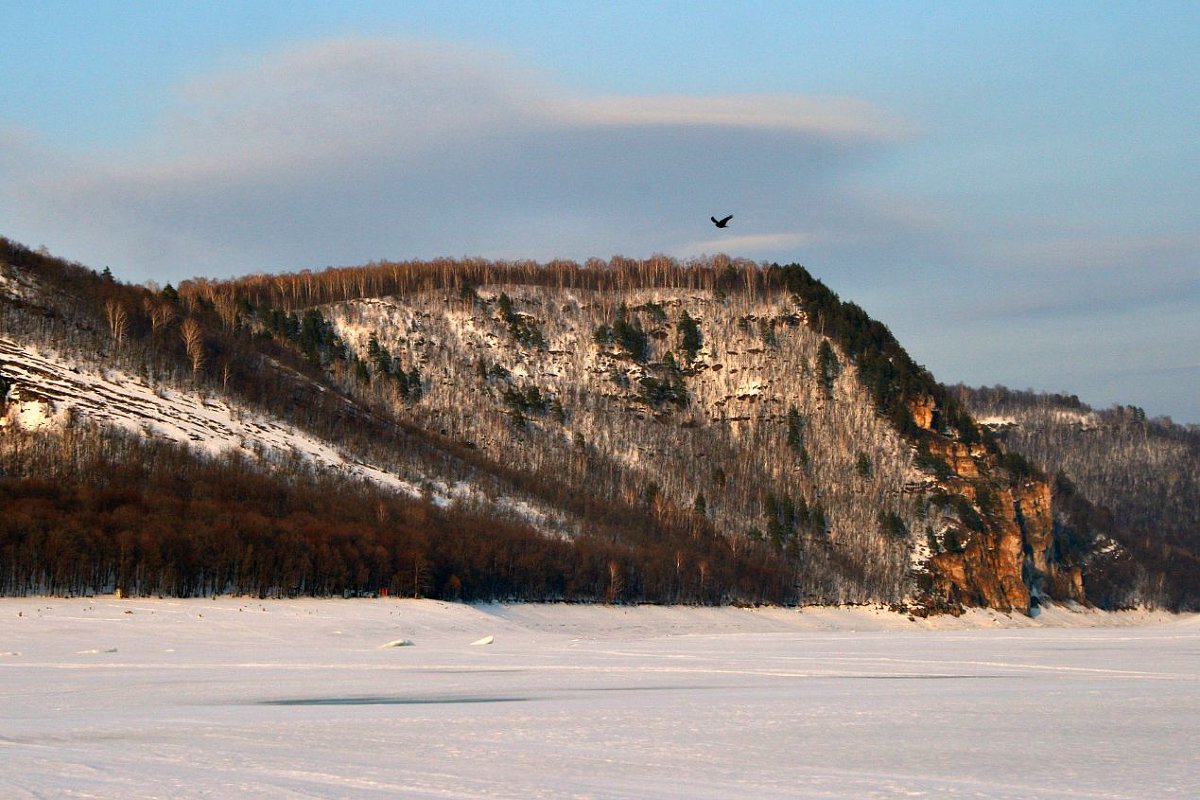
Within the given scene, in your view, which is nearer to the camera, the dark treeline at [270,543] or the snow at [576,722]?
the snow at [576,722]

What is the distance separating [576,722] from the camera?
3262 cm

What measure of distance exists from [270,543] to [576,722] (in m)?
84.2

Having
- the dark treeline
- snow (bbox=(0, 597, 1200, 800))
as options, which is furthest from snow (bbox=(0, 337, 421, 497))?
snow (bbox=(0, 597, 1200, 800))

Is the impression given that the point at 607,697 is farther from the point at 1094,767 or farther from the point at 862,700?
the point at 1094,767

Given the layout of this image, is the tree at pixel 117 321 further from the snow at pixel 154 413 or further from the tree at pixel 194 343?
the snow at pixel 154 413

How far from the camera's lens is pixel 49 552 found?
96.9m

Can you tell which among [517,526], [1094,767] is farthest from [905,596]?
[1094,767]

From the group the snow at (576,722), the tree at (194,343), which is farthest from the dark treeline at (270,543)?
the tree at (194,343)

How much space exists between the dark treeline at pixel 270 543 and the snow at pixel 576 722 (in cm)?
2834

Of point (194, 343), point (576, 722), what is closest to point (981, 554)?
point (194, 343)

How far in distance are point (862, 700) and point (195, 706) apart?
65.3 feet

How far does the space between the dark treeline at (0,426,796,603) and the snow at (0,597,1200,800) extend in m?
28.3

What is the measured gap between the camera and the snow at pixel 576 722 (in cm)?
2269

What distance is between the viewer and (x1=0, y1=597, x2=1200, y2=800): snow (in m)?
22.7
